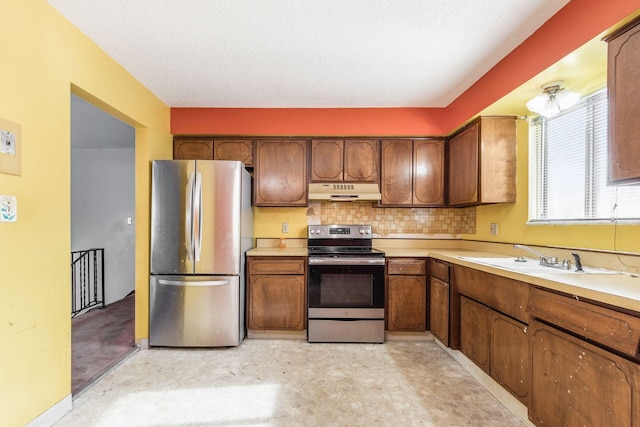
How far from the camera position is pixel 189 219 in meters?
2.76

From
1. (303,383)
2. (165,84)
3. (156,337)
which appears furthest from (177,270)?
(165,84)

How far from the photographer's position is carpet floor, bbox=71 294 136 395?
237cm

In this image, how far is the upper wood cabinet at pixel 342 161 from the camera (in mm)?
3406

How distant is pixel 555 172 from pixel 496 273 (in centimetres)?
111

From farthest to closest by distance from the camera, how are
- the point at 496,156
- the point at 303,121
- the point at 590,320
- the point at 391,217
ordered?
the point at 391,217 → the point at 303,121 → the point at 496,156 → the point at 590,320

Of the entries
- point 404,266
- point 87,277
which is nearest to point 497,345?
point 404,266

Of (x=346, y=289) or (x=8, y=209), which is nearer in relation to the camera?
(x=8, y=209)

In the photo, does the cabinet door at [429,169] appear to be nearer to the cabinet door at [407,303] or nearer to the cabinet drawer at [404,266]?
the cabinet drawer at [404,266]

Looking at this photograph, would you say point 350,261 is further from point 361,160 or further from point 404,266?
point 361,160

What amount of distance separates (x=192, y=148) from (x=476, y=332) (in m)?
3.32

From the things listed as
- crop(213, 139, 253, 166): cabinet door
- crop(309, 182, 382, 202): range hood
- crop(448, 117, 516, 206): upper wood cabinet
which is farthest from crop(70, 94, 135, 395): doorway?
crop(448, 117, 516, 206): upper wood cabinet

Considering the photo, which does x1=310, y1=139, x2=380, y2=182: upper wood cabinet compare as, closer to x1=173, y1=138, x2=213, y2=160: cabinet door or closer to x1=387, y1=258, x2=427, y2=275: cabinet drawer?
x1=387, y1=258, x2=427, y2=275: cabinet drawer

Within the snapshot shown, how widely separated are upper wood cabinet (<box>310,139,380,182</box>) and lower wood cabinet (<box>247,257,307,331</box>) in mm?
1108

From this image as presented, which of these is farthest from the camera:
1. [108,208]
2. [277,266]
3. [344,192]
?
[108,208]
